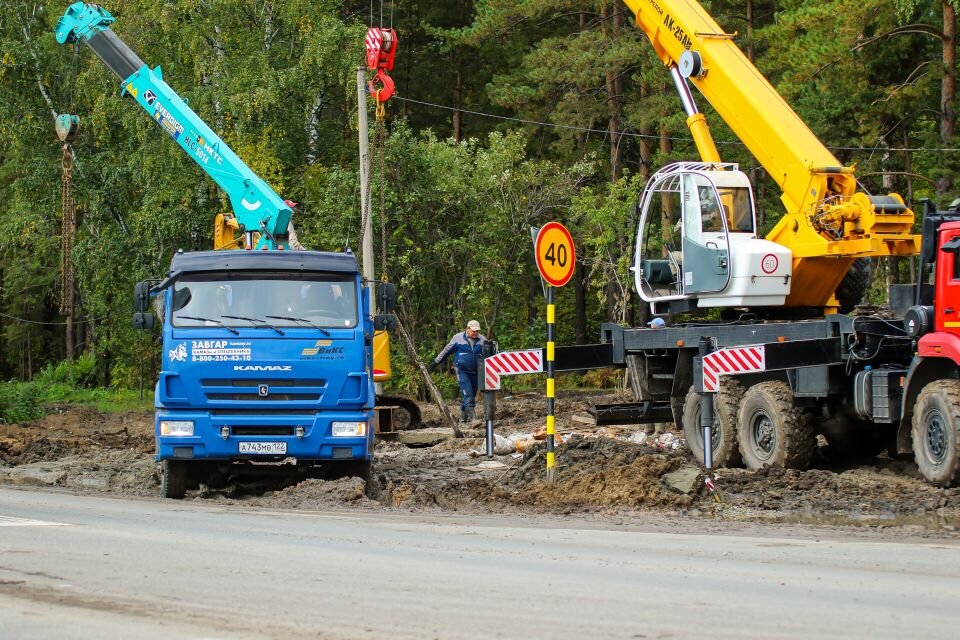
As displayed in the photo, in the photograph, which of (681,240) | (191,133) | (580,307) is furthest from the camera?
(580,307)

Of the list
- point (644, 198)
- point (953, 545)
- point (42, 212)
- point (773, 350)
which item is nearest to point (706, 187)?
point (644, 198)

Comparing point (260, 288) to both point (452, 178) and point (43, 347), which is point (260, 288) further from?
point (43, 347)

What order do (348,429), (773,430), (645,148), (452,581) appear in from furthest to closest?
(645,148)
(773,430)
(348,429)
(452,581)

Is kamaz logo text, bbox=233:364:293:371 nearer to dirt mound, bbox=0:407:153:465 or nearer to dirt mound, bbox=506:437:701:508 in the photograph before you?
dirt mound, bbox=506:437:701:508

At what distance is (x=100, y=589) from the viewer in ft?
27.7

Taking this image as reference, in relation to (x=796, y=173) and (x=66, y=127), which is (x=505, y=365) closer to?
(x=796, y=173)

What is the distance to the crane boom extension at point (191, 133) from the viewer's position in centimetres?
2208

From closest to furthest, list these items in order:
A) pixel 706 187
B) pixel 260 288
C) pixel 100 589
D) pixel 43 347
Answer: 1. pixel 100 589
2. pixel 260 288
3. pixel 706 187
4. pixel 43 347

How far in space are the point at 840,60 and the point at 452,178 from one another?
1093cm

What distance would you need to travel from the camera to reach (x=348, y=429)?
14883 mm

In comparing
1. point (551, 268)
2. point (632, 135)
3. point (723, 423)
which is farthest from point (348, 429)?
point (632, 135)

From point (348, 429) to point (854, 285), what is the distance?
26.8 ft

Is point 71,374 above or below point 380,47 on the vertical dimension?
below

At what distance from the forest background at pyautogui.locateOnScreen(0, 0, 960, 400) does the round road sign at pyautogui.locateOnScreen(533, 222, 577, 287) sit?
17.5m
